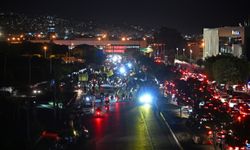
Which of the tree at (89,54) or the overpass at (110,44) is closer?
the tree at (89,54)

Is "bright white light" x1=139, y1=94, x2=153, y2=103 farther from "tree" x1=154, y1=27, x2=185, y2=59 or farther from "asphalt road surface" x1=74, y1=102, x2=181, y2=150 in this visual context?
"tree" x1=154, y1=27, x2=185, y2=59

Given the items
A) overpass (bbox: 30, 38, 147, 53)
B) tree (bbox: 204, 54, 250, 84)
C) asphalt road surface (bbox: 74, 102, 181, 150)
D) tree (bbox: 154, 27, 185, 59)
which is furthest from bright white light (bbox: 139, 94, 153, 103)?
overpass (bbox: 30, 38, 147, 53)

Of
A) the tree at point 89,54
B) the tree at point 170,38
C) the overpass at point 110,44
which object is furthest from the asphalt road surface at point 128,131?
the overpass at point 110,44

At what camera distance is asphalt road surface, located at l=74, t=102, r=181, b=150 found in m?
25.8

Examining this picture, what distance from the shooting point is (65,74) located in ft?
208

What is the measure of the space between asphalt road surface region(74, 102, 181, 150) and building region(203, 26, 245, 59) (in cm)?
3714

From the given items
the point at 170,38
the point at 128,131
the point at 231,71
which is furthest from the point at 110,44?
the point at 128,131

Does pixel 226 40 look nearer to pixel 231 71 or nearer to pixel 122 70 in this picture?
pixel 122 70

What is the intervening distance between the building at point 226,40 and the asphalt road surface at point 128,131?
1462 inches

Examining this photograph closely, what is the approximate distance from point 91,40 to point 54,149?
440 ft

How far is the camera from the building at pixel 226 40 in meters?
76.3

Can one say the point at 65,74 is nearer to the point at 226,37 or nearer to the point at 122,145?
the point at 226,37

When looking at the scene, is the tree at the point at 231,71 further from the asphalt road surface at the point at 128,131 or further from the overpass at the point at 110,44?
the overpass at the point at 110,44

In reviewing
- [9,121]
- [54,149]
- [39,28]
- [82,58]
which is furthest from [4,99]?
[39,28]
